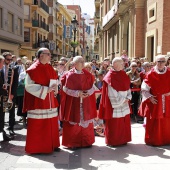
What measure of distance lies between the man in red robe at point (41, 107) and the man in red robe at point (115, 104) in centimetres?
115

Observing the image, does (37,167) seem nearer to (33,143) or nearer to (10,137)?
(33,143)

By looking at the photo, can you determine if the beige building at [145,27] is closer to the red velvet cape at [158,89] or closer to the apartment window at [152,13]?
the apartment window at [152,13]

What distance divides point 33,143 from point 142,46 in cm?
1280

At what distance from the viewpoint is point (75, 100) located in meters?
6.12

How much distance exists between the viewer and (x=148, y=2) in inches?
630

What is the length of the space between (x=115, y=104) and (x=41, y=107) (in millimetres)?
1573

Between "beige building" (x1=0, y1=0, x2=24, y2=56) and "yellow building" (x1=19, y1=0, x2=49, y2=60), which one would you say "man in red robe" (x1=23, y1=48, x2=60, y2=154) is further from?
"yellow building" (x1=19, y1=0, x2=49, y2=60)

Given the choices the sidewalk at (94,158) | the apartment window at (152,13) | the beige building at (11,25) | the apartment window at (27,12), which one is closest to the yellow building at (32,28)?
the apartment window at (27,12)

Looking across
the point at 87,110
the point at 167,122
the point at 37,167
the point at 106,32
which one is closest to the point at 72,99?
the point at 87,110

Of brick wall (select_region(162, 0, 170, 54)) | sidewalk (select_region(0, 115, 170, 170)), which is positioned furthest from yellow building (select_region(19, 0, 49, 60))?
sidewalk (select_region(0, 115, 170, 170))

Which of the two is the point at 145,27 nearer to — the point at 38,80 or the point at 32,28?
the point at 38,80

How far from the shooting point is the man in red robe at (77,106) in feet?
19.9

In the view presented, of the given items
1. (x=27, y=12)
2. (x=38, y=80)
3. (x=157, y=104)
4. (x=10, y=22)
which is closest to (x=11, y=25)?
(x=10, y=22)

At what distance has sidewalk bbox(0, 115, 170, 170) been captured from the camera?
5203 millimetres
